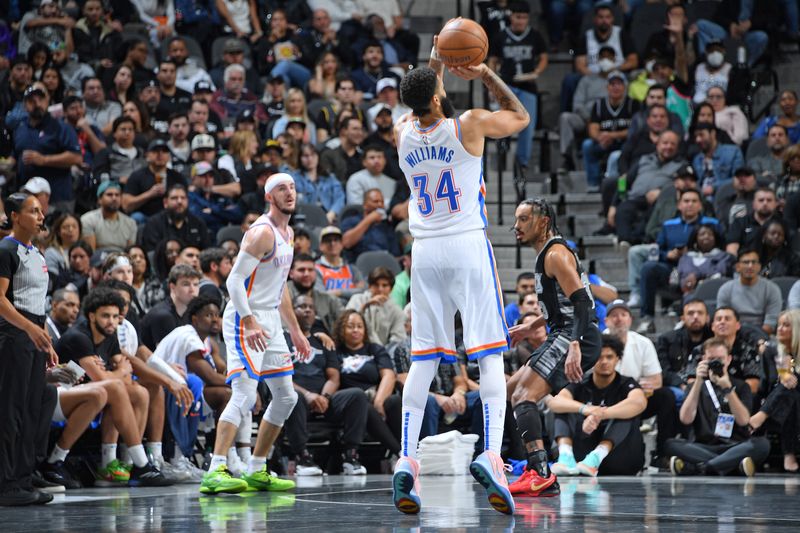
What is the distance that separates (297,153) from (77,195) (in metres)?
2.73

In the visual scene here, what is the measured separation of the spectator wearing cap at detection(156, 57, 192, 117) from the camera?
16.6 metres

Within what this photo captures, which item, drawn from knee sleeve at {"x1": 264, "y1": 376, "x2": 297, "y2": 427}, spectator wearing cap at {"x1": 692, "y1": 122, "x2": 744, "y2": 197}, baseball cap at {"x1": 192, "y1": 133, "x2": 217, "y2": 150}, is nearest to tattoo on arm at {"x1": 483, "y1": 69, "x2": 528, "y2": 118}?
knee sleeve at {"x1": 264, "y1": 376, "x2": 297, "y2": 427}

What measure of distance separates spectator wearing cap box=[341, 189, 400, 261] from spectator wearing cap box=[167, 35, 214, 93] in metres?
4.02

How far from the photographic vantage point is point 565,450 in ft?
36.0

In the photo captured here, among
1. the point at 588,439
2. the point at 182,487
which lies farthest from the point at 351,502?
the point at 588,439

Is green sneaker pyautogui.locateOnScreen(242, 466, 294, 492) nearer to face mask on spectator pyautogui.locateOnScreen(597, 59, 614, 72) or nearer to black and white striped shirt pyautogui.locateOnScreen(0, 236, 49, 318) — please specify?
black and white striped shirt pyautogui.locateOnScreen(0, 236, 49, 318)

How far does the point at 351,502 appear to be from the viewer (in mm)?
7617

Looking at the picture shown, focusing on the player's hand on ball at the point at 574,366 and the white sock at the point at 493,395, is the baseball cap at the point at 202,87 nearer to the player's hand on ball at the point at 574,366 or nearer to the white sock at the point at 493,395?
the player's hand on ball at the point at 574,366

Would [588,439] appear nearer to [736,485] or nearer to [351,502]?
[736,485]

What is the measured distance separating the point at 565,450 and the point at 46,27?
1052cm

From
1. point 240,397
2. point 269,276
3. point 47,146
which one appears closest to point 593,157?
point 47,146

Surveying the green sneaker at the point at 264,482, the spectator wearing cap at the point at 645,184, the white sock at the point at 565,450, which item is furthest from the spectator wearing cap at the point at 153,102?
the green sneaker at the point at 264,482

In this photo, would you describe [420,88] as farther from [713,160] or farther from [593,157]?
[593,157]

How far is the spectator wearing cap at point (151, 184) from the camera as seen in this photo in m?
14.3
